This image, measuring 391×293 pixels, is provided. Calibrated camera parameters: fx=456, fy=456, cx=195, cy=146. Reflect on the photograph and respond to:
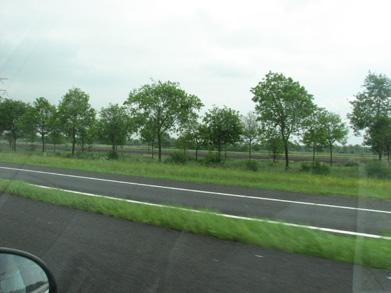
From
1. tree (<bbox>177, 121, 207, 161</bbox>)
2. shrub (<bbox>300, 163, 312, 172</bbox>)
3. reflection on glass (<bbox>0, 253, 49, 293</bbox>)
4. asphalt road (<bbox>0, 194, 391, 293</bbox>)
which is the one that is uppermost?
A: tree (<bbox>177, 121, 207, 161</bbox>)

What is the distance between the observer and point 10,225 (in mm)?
8352

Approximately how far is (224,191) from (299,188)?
123 inches

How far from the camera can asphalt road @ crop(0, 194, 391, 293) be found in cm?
503

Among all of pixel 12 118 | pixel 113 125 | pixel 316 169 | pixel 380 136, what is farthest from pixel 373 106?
pixel 12 118

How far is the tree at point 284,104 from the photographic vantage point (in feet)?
98.2

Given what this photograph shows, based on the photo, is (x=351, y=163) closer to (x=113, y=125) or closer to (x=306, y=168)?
(x=306, y=168)

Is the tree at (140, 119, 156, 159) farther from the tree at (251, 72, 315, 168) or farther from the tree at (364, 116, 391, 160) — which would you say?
the tree at (364, 116, 391, 160)

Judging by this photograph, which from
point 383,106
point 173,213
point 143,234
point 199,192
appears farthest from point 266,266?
point 383,106

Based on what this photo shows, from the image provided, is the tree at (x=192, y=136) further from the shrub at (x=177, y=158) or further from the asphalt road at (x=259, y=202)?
the asphalt road at (x=259, y=202)

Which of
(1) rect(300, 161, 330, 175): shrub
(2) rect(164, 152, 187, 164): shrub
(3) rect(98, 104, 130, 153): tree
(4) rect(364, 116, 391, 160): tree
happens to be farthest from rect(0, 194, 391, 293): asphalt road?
(3) rect(98, 104, 130, 153): tree

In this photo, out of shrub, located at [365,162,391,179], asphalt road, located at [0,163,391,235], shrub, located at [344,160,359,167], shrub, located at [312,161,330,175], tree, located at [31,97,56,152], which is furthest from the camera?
tree, located at [31,97,56,152]

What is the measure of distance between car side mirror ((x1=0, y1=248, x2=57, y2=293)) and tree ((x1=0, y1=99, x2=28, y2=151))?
41.6 m

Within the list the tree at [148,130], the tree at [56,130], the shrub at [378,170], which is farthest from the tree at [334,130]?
the tree at [56,130]

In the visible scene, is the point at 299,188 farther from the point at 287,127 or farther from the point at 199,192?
the point at 287,127
